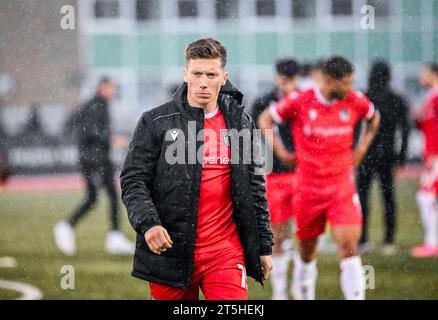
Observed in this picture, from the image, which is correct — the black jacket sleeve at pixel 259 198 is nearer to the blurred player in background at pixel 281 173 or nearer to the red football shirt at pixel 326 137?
the red football shirt at pixel 326 137

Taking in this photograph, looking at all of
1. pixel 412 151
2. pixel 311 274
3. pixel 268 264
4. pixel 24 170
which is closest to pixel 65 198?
pixel 24 170

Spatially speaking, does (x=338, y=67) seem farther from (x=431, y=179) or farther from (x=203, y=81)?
(x=431, y=179)

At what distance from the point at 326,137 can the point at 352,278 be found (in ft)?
3.38

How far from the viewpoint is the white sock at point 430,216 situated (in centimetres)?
973

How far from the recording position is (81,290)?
7.32 meters

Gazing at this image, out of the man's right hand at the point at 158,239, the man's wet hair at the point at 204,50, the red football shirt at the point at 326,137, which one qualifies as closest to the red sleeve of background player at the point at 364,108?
the red football shirt at the point at 326,137

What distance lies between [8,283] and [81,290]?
2.36 ft

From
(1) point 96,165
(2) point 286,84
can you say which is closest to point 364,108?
(2) point 286,84

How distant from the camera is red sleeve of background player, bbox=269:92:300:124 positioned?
650cm

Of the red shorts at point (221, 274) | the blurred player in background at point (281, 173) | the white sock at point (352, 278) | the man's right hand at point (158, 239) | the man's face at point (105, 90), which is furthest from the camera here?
the man's face at point (105, 90)

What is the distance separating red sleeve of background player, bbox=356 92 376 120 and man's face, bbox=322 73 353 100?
14 cm

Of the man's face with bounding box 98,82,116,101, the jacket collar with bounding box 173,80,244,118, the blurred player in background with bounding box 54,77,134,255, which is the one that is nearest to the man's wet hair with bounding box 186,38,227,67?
the jacket collar with bounding box 173,80,244,118

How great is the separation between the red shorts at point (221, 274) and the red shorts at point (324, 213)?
1.87m

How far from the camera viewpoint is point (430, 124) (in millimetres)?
10109
